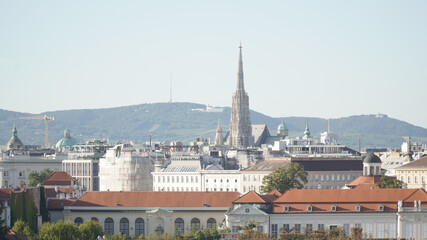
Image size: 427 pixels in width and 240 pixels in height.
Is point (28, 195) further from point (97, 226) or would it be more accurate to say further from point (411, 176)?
point (411, 176)

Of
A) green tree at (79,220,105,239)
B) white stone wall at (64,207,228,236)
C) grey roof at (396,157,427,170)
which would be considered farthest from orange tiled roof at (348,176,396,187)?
green tree at (79,220,105,239)

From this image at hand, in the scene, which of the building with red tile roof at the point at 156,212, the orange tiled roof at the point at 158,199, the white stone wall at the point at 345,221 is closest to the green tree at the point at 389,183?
the orange tiled roof at the point at 158,199

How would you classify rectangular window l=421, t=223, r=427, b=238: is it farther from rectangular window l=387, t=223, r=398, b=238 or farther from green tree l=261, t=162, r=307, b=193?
green tree l=261, t=162, r=307, b=193

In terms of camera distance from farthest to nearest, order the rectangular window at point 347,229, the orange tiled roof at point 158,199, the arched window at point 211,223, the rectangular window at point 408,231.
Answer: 1. the orange tiled roof at point 158,199
2. the arched window at point 211,223
3. the rectangular window at point 347,229
4. the rectangular window at point 408,231

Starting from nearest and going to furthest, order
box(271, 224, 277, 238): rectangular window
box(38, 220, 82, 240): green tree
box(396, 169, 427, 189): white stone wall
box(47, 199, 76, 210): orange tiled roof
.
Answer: box(38, 220, 82, 240): green tree, box(271, 224, 277, 238): rectangular window, box(47, 199, 76, 210): orange tiled roof, box(396, 169, 427, 189): white stone wall

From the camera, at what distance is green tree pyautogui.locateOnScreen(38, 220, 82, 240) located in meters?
132

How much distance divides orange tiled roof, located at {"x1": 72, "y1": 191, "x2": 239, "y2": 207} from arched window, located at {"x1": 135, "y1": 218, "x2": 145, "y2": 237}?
2.02 m

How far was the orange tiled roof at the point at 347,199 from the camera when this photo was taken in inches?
5699

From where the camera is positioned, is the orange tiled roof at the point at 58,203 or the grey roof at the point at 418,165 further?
the grey roof at the point at 418,165

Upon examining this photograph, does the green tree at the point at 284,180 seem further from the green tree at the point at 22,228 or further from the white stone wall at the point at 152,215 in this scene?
the green tree at the point at 22,228

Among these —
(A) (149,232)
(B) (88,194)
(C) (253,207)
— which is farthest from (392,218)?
(B) (88,194)

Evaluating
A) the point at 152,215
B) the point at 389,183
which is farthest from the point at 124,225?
the point at 389,183

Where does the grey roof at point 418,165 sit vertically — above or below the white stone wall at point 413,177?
above

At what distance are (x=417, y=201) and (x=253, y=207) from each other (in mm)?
16764
